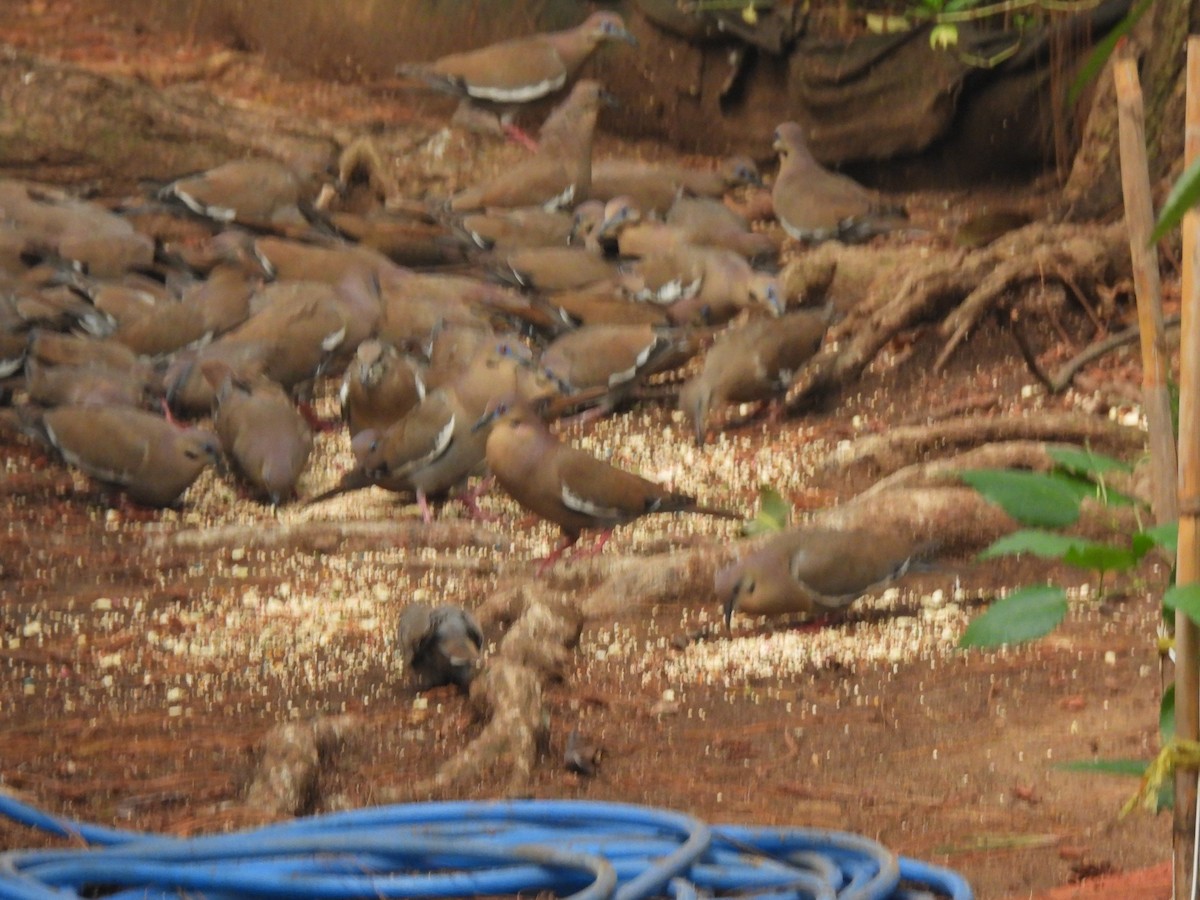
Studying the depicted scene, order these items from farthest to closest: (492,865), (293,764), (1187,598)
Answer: (293,764) < (492,865) < (1187,598)

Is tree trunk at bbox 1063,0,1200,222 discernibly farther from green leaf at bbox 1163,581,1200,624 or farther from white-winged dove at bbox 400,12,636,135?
green leaf at bbox 1163,581,1200,624

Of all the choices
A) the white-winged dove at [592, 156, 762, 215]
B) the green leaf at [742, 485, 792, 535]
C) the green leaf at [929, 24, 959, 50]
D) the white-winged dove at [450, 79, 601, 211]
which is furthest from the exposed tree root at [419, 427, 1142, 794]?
the green leaf at [929, 24, 959, 50]

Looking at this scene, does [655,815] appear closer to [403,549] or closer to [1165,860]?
[1165,860]

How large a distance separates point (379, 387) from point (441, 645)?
3120 millimetres

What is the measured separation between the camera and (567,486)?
6.12 m

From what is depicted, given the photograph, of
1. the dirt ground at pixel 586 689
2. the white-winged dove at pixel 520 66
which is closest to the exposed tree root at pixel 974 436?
the dirt ground at pixel 586 689

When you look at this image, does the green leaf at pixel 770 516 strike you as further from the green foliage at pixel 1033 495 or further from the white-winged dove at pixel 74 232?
the white-winged dove at pixel 74 232

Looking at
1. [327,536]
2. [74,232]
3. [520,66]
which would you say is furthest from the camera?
[520,66]

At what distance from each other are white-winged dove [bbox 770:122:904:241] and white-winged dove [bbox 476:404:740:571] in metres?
4.61

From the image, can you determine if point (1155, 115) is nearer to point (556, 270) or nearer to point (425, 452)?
point (556, 270)

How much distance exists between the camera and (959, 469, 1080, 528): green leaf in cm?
217

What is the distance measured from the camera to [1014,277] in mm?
7719

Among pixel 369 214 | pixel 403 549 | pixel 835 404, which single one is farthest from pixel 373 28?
pixel 403 549

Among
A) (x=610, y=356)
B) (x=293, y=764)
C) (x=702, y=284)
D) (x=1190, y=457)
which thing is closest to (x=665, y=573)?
(x=293, y=764)
